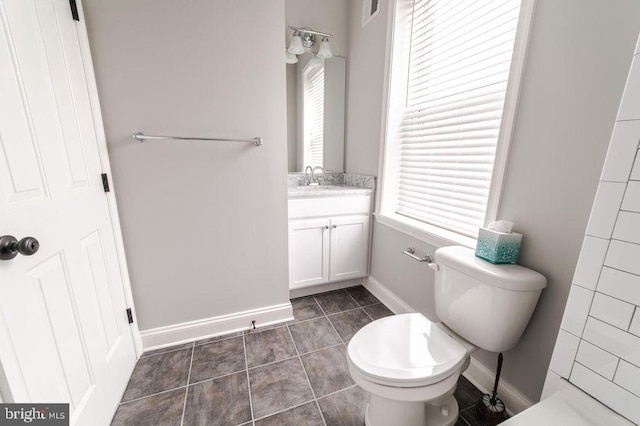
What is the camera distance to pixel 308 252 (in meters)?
1.92

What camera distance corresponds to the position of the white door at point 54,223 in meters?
0.66

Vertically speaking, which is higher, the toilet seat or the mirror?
the mirror

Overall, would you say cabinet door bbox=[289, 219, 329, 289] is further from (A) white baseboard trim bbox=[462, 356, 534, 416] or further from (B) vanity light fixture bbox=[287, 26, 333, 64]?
(B) vanity light fixture bbox=[287, 26, 333, 64]

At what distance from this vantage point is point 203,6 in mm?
1256

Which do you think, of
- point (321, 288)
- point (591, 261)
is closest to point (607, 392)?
point (591, 261)

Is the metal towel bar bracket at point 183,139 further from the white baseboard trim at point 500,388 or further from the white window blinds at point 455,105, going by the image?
the white baseboard trim at point 500,388

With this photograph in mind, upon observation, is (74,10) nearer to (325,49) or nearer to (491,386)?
(325,49)

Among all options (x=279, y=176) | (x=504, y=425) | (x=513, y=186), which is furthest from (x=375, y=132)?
(x=504, y=425)

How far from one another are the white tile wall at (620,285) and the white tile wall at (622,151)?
0.76 ft

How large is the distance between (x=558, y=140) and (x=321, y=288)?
1742 millimetres

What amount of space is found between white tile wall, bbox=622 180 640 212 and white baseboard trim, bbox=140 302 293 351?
1666 millimetres

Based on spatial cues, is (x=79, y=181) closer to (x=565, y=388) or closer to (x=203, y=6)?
(x=203, y=6)

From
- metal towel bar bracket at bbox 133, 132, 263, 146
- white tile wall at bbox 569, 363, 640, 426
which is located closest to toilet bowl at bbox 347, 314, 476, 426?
white tile wall at bbox 569, 363, 640, 426

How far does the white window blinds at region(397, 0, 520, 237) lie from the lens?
115cm
